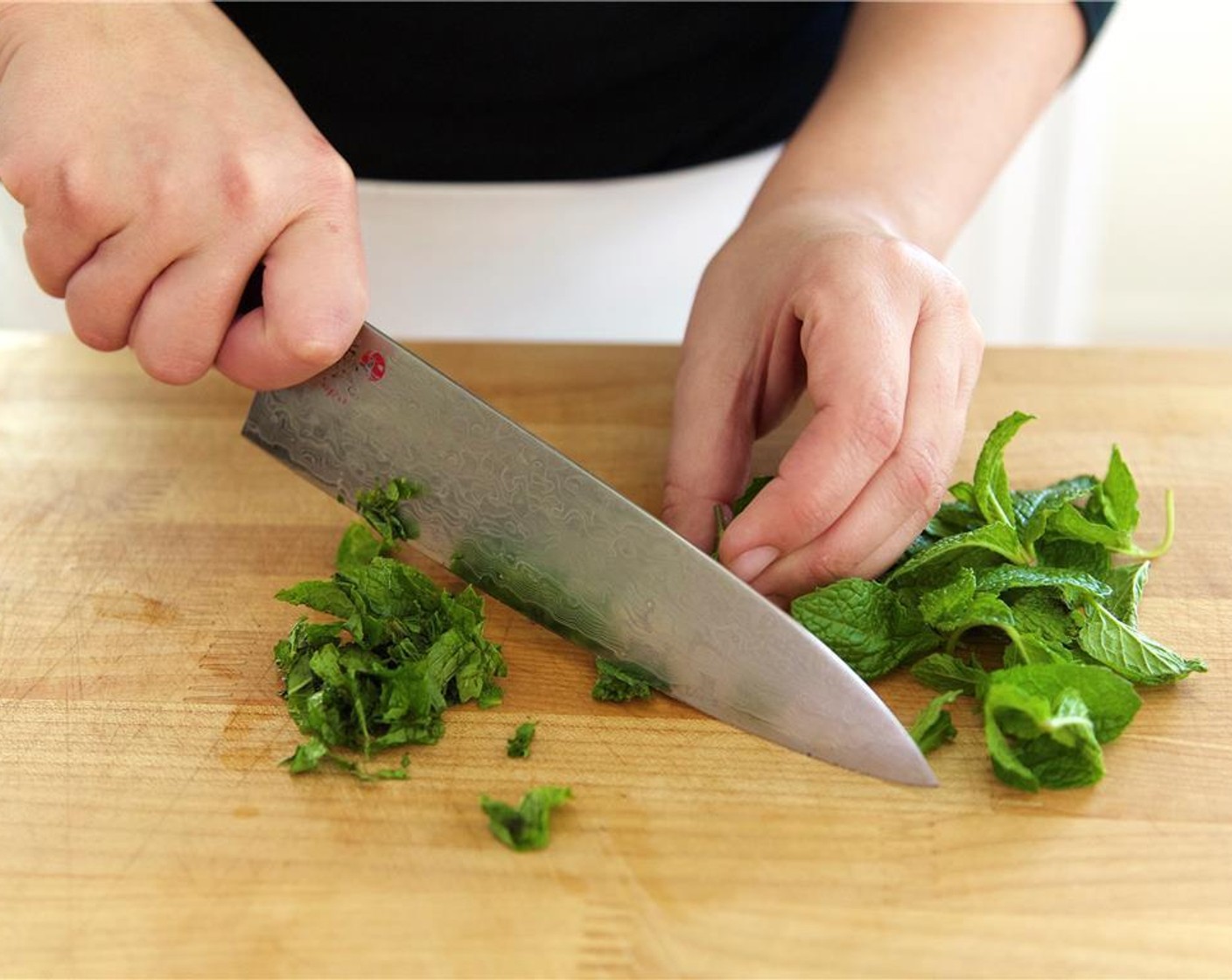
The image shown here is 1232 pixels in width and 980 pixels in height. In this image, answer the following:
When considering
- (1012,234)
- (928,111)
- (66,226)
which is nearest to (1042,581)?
(928,111)

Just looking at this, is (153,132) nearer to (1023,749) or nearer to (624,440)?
(624,440)

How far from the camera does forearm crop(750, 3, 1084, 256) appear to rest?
1778 mm

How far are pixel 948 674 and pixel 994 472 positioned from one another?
0.24 m

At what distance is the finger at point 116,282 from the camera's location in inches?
57.2

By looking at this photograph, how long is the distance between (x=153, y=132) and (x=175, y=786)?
2.19 feet

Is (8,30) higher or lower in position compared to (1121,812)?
higher

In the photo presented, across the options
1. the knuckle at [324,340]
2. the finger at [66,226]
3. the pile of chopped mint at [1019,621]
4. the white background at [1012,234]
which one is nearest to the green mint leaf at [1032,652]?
the pile of chopped mint at [1019,621]

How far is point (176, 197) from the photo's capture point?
1.43 m

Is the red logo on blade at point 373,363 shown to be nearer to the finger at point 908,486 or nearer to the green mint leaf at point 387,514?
the green mint leaf at point 387,514

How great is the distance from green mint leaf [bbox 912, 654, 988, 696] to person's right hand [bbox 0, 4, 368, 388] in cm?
66

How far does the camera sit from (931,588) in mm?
1465

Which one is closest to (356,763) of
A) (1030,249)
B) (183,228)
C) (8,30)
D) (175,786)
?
(175,786)

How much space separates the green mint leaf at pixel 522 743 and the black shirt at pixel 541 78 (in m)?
1.14

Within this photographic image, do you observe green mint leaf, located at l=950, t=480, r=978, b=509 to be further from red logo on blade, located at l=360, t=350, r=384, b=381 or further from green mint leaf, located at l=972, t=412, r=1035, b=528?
red logo on blade, located at l=360, t=350, r=384, b=381
